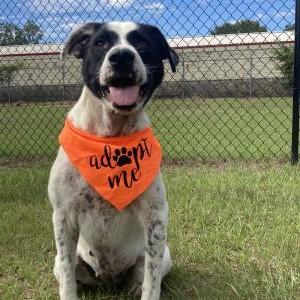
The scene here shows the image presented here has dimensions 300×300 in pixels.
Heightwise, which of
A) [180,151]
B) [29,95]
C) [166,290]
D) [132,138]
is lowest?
[29,95]

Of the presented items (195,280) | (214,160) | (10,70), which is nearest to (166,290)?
(195,280)

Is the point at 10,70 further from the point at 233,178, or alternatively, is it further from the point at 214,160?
the point at 233,178

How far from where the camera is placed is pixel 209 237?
3.62 m

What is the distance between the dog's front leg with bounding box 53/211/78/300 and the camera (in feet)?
8.77

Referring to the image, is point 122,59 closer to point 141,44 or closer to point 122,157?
point 141,44

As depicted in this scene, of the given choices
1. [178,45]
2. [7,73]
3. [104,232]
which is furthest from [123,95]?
[7,73]

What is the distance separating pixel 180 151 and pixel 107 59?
13.8 ft

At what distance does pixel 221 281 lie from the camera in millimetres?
3068

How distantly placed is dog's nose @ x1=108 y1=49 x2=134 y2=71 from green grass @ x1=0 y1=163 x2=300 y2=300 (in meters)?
1.22

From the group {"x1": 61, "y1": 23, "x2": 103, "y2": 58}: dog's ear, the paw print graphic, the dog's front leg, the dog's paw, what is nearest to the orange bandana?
the paw print graphic

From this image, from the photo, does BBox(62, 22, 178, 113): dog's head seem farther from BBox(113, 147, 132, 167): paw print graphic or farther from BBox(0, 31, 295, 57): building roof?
BBox(0, 31, 295, 57): building roof

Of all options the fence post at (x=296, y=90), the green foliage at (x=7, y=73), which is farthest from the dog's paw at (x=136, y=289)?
the green foliage at (x=7, y=73)

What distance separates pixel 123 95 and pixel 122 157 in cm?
38

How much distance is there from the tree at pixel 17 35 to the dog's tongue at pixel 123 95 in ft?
19.3
